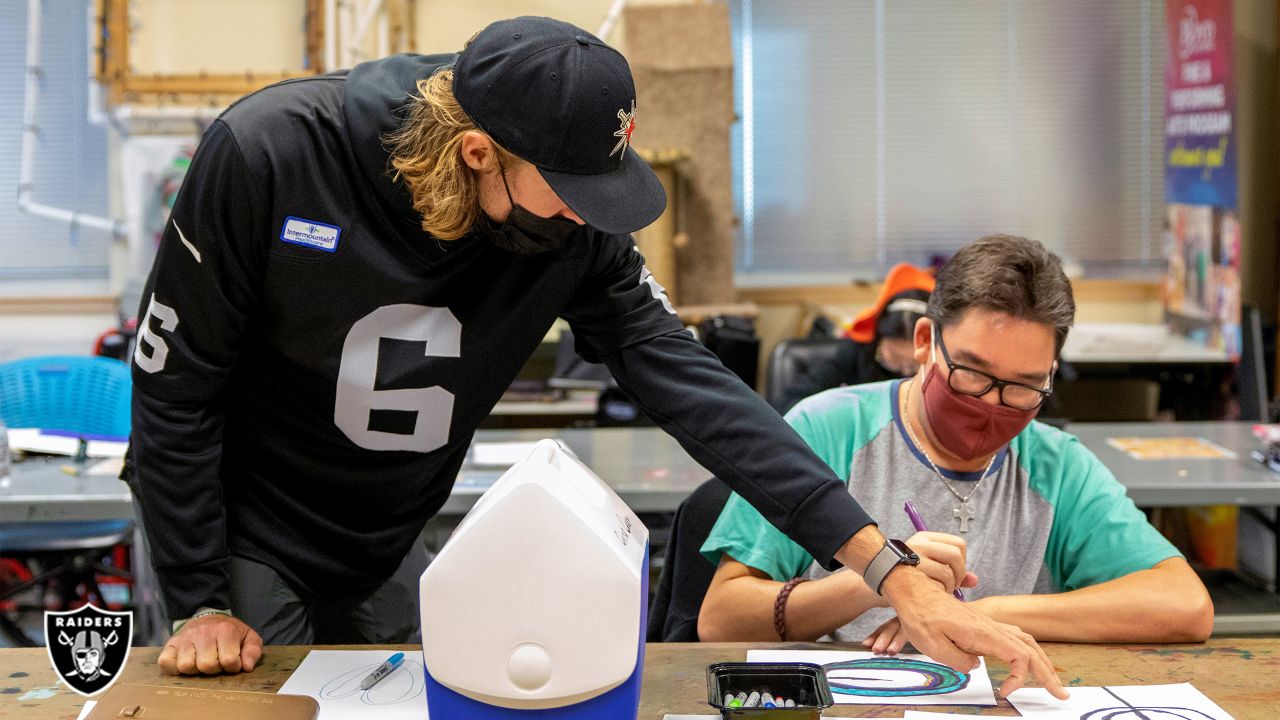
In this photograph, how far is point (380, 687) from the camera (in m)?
1.31

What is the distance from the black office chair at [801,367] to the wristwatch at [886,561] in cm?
239

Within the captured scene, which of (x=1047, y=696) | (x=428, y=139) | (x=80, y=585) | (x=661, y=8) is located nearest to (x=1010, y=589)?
(x=1047, y=696)

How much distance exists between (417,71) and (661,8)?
12.9 feet

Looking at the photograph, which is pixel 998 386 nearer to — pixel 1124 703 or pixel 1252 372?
pixel 1124 703

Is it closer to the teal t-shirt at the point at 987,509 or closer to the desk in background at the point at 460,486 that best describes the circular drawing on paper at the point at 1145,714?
the teal t-shirt at the point at 987,509

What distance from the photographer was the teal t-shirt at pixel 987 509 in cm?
167

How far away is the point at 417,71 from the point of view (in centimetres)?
147

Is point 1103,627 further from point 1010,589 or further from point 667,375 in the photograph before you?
point 667,375

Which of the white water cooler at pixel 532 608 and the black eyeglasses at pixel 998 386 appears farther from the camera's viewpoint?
the black eyeglasses at pixel 998 386

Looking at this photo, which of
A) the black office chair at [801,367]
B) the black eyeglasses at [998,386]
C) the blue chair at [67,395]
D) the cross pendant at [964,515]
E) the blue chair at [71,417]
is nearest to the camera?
the black eyeglasses at [998,386]

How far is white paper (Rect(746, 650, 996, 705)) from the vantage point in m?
1.30

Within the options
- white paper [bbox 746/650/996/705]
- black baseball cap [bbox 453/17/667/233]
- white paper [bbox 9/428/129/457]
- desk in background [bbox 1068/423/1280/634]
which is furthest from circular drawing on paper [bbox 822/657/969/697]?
white paper [bbox 9/428/129/457]

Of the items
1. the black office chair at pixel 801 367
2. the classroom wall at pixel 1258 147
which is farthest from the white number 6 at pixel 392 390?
the classroom wall at pixel 1258 147

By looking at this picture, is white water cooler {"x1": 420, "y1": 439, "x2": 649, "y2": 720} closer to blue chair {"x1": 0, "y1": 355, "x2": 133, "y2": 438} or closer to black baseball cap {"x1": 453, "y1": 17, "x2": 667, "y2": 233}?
black baseball cap {"x1": 453, "y1": 17, "x2": 667, "y2": 233}
